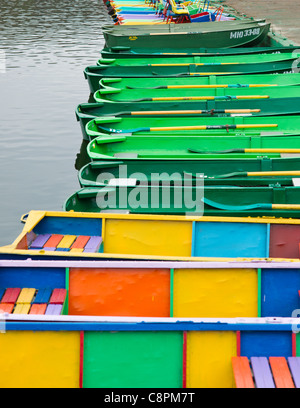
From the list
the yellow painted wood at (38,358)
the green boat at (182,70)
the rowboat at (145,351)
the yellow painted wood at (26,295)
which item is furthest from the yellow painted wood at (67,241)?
the green boat at (182,70)

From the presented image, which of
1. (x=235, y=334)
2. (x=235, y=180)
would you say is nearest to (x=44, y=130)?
(x=235, y=180)

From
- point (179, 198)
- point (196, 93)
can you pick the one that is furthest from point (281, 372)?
point (196, 93)

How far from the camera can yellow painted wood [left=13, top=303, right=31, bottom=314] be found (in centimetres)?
670

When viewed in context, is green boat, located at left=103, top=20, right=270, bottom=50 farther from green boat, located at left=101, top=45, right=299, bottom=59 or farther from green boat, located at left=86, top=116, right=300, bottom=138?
green boat, located at left=86, top=116, right=300, bottom=138

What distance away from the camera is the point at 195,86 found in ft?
52.0

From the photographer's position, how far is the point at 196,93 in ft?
51.2

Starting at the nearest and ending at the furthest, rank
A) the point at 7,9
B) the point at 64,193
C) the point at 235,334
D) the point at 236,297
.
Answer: the point at 235,334, the point at 236,297, the point at 64,193, the point at 7,9

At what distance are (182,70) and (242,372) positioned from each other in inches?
528

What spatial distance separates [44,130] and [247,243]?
31.3 feet

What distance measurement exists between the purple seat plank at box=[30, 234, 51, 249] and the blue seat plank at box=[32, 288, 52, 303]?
1.42 m

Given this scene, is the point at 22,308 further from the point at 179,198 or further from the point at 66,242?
the point at 179,198

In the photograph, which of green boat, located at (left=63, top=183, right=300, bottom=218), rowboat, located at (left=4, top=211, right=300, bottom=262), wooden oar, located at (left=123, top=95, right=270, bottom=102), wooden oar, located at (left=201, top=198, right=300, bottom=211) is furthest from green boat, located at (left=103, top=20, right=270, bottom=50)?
rowboat, located at (left=4, top=211, right=300, bottom=262)

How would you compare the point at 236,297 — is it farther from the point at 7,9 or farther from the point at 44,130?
the point at 7,9

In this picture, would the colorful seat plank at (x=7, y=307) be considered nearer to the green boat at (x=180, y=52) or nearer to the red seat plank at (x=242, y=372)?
the red seat plank at (x=242, y=372)
